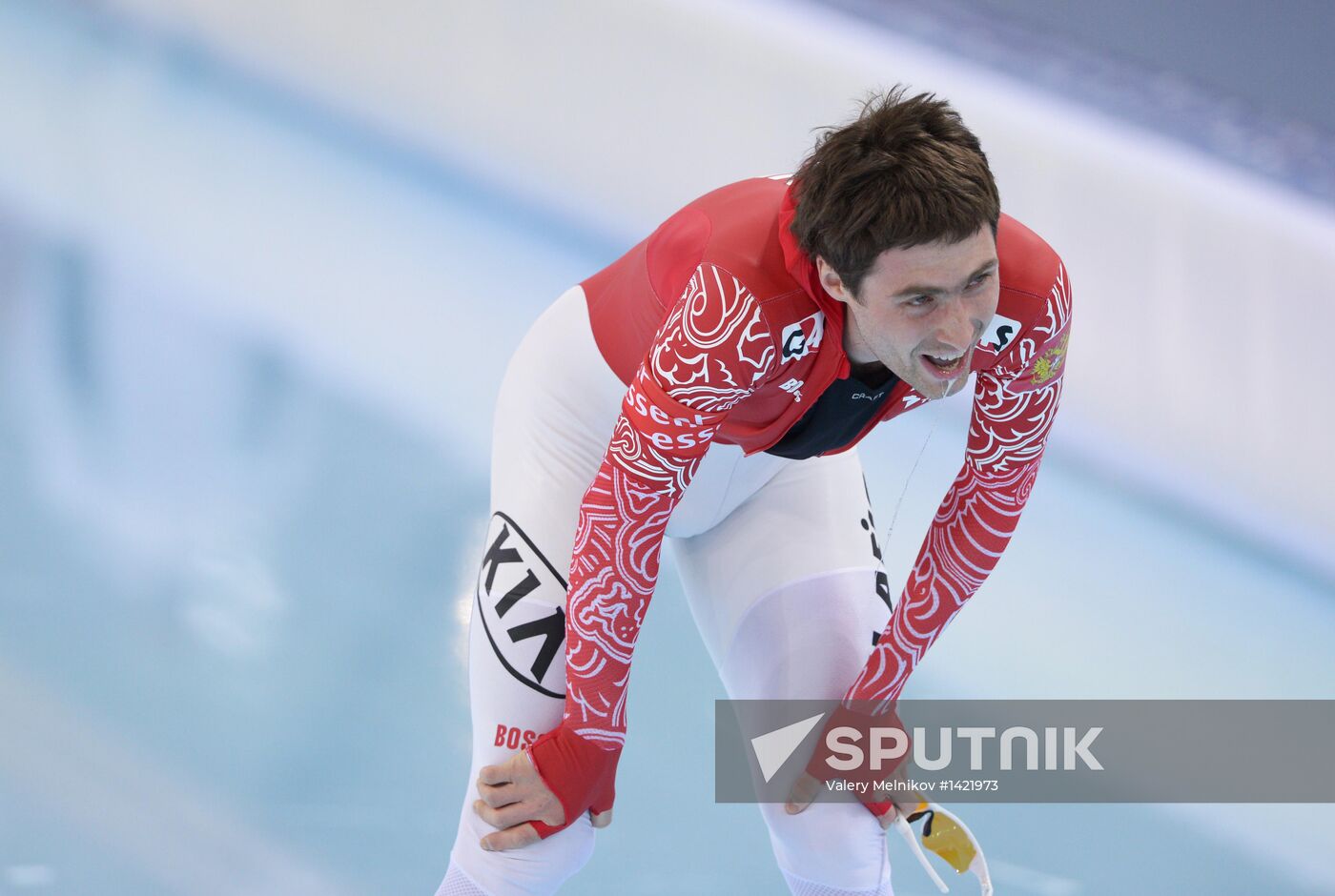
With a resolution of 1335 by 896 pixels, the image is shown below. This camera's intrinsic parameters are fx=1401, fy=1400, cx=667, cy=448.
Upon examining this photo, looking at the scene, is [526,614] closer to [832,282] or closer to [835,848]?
[835,848]

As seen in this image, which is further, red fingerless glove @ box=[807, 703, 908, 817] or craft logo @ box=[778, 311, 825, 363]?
red fingerless glove @ box=[807, 703, 908, 817]

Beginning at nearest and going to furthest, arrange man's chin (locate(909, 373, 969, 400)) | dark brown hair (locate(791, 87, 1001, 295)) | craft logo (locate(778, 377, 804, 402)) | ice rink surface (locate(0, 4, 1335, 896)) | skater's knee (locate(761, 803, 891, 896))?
dark brown hair (locate(791, 87, 1001, 295))
man's chin (locate(909, 373, 969, 400))
craft logo (locate(778, 377, 804, 402))
skater's knee (locate(761, 803, 891, 896))
ice rink surface (locate(0, 4, 1335, 896))

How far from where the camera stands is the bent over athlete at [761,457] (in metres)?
1.54

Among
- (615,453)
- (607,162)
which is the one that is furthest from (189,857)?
(607,162)

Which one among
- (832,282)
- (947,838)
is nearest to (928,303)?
(832,282)

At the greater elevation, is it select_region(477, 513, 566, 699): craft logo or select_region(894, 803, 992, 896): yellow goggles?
select_region(477, 513, 566, 699): craft logo

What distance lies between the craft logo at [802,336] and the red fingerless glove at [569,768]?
1.93 feet

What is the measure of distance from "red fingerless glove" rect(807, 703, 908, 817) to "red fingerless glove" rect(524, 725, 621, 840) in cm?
30

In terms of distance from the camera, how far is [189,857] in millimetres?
2703

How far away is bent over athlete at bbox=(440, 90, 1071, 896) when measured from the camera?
1.54 meters

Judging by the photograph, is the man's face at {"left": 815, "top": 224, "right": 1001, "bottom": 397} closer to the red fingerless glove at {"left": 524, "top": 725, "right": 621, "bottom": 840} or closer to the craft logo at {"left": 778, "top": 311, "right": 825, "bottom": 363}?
the craft logo at {"left": 778, "top": 311, "right": 825, "bottom": 363}
